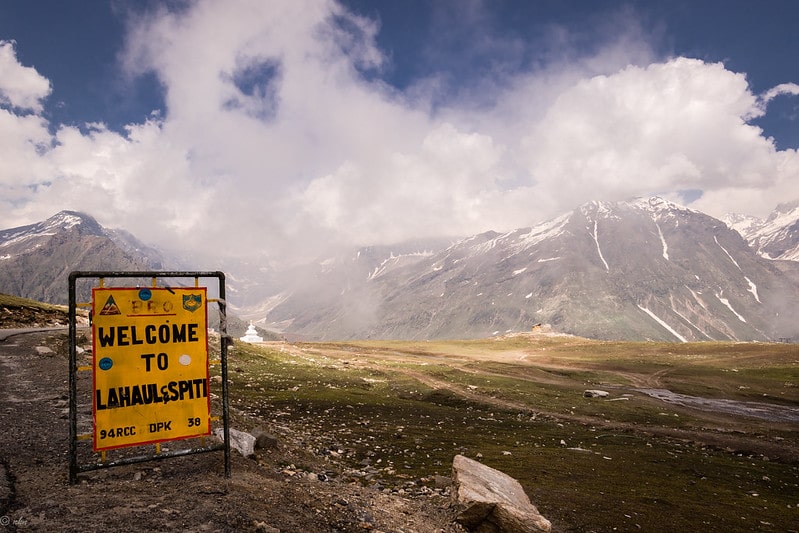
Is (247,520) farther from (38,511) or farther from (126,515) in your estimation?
(38,511)

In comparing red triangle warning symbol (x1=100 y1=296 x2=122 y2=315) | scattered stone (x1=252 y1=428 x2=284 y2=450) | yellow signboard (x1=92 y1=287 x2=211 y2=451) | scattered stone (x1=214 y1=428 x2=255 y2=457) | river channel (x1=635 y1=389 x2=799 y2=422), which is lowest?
river channel (x1=635 y1=389 x2=799 y2=422)

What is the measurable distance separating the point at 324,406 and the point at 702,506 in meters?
23.6

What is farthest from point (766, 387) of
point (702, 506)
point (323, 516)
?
point (323, 516)

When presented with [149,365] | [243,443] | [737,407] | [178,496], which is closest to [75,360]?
[149,365]

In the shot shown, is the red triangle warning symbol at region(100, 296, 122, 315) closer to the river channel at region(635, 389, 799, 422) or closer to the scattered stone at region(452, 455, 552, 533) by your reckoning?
the scattered stone at region(452, 455, 552, 533)

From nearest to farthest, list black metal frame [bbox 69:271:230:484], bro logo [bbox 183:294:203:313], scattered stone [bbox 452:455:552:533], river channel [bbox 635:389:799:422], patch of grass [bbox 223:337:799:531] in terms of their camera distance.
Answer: black metal frame [bbox 69:271:230:484], bro logo [bbox 183:294:203:313], scattered stone [bbox 452:455:552:533], patch of grass [bbox 223:337:799:531], river channel [bbox 635:389:799:422]

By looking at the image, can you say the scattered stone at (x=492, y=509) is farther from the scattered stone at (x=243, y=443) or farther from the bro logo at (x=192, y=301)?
the bro logo at (x=192, y=301)

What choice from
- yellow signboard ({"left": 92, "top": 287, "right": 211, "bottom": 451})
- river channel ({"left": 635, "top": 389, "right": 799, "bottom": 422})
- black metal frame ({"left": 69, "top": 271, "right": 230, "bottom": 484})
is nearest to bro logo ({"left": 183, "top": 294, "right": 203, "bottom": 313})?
yellow signboard ({"left": 92, "top": 287, "right": 211, "bottom": 451})

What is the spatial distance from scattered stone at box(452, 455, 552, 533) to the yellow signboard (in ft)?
25.8

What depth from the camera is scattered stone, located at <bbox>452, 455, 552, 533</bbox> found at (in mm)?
12383

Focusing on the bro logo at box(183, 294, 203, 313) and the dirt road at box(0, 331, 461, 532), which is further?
the bro logo at box(183, 294, 203, 313)

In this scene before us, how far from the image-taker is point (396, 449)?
2262 cm

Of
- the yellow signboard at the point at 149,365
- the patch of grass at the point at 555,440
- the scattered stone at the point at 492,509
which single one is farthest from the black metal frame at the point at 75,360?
the patch of grass at the point at 555,440

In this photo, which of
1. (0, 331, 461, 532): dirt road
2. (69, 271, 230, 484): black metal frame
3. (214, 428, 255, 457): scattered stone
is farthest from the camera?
(214, 428, 255, 457): scattered stone
